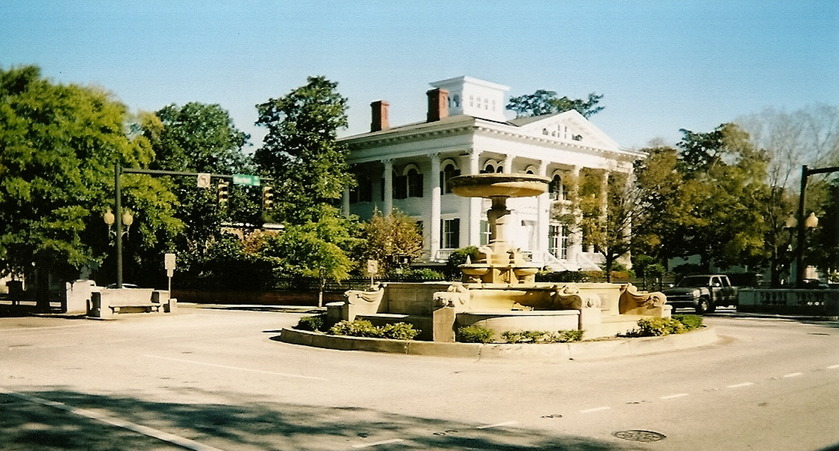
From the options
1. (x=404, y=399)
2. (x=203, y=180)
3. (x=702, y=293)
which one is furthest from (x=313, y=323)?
(x=702, y=293)

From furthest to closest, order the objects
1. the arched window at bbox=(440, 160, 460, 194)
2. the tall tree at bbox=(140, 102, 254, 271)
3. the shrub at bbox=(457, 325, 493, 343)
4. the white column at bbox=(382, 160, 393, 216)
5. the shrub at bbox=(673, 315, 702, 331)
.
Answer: the white column at bbox=(382, 160, 393, 216) < the arched window at bbox=(440, 160, 460, 194) < the tall tree at bbox=(140, 102, 254, 271) < the shrub at bbox=(673, 315, 702, 331) < the shrub at bbox=(457, 325, 493, 343)

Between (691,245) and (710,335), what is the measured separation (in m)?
45.2

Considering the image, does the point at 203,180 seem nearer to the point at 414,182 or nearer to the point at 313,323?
the point at 313,323

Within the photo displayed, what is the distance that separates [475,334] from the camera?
16.7 meters

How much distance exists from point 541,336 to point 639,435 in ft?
26.3

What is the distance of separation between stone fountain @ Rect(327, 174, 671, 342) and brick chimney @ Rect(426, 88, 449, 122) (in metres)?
34.6

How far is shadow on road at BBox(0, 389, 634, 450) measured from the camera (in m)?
8.26

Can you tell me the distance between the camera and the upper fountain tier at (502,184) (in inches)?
837

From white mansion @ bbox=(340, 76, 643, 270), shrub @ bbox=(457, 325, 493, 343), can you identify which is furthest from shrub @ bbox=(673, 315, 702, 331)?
white mansion @ bbox=(340, 76, 643, 270)

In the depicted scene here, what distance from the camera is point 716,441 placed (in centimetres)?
848

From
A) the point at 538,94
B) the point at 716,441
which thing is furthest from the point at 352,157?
the point at 716,441

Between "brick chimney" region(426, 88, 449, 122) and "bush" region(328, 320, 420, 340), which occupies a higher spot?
"brick chimney" region(426, 88, 449, 122)

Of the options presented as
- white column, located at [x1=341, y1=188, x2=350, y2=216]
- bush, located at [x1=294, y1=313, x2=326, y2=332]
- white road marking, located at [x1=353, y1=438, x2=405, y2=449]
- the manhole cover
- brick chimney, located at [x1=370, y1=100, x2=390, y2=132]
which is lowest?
white road marking, located at [x1=353, y1=438, x2=405, y2=449]

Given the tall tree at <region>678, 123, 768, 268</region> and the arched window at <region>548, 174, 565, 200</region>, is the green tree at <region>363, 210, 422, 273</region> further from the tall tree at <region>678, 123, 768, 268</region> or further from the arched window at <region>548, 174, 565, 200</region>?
the tall tree at <region>678, 123, 768, 268</region>
